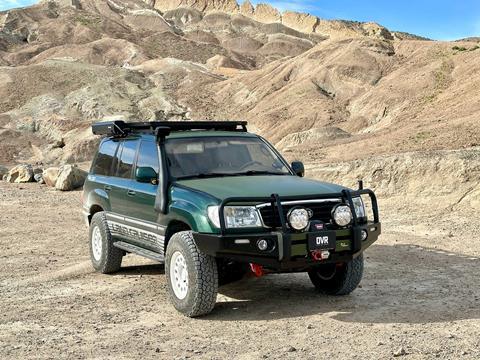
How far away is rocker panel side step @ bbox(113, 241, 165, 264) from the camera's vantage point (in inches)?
311

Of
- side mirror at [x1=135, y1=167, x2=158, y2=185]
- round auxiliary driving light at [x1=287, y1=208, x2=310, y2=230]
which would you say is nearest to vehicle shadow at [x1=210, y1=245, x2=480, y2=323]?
round auxiliary driving light at [x1=287, y1=208, x2=310, y2=230]

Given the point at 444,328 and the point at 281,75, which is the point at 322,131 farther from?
the point at 444,328

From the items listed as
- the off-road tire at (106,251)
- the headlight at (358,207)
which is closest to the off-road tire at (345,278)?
the headlight at (358,207)

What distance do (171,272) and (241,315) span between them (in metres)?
0.92

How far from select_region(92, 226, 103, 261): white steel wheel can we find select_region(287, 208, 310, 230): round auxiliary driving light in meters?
3.78

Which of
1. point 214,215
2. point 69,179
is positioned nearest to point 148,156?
point 214,215

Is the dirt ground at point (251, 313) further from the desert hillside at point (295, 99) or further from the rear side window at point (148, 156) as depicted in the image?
the desert hillside at point (295, 99)

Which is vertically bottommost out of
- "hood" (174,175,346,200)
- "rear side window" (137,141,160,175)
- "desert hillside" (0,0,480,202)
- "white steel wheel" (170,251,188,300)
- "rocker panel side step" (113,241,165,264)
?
"white steel wheel" (170,251,188,300)

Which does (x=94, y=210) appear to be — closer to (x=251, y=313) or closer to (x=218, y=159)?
(x=218, y=159)

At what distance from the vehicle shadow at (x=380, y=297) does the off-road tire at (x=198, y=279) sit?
256 millimetres

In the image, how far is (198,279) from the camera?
22.4ft

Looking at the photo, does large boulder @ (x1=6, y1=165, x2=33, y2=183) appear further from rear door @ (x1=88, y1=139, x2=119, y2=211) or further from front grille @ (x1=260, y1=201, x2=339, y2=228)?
front grille @ (x1=260, y1=201, x2=339, y2=228)

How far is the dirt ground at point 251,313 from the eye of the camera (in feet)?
19.9

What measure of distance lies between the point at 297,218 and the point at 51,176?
2011 cm
